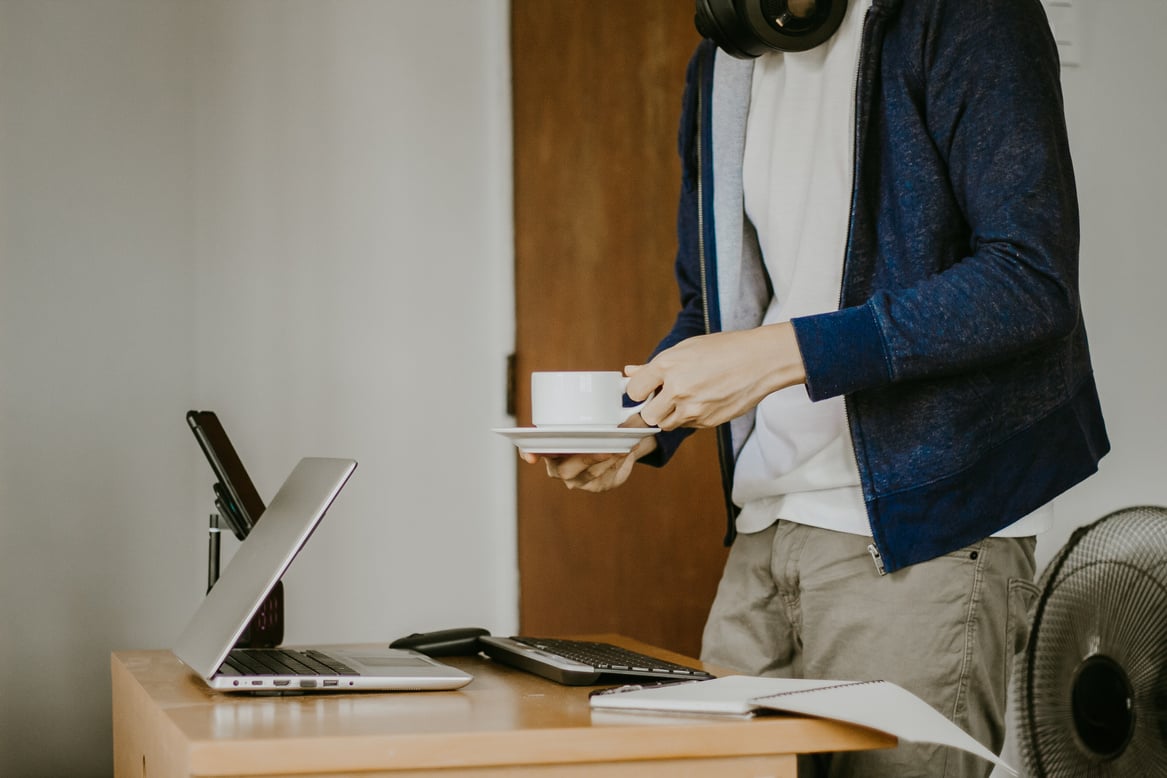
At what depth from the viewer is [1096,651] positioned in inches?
64.2

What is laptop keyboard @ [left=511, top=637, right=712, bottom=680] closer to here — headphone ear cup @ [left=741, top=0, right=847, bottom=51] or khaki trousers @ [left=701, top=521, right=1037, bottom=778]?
khaki trousers @ [left=701, top=521, right=1037, bottom=778]

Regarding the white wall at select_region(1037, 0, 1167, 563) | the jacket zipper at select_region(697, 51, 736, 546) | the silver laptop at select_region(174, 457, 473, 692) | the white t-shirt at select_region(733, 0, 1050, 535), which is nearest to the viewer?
the silver laptop at select_region(174, 457, 473, 692)

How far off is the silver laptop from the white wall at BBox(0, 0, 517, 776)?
0.75m

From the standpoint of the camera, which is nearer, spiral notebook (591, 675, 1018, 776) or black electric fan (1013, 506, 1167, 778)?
spiral notebook (591, 675, 1018, 776)

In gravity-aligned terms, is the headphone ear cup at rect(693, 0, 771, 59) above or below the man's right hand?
above

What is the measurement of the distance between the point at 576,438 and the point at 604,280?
53.7 inches

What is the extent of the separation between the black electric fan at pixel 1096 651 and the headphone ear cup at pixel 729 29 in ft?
2.95

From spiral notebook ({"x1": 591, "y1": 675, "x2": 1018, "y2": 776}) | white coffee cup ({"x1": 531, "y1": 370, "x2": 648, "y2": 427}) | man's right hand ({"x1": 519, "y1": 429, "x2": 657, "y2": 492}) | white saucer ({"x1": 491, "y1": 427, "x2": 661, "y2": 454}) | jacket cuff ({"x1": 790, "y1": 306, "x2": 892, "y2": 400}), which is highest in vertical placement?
jacket cuff ({"x1": 790, "y1": 306, "x2": 892, "y2": 400})

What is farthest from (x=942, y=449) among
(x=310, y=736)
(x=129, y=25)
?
(x=129, y=25)

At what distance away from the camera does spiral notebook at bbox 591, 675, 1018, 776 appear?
2.45ft

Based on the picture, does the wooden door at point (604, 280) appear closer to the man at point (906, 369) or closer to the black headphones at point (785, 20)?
the man at point (906, 369)

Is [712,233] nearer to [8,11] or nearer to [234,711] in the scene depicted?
[234,711]

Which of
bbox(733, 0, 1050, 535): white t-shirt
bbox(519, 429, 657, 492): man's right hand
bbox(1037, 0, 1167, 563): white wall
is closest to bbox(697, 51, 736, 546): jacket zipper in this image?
bbox(733, 0, 1050, 535): white t-shirt

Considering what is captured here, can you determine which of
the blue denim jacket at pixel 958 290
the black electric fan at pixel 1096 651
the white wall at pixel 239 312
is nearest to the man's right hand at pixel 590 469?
the blue denim jacket at pixel 958 290
